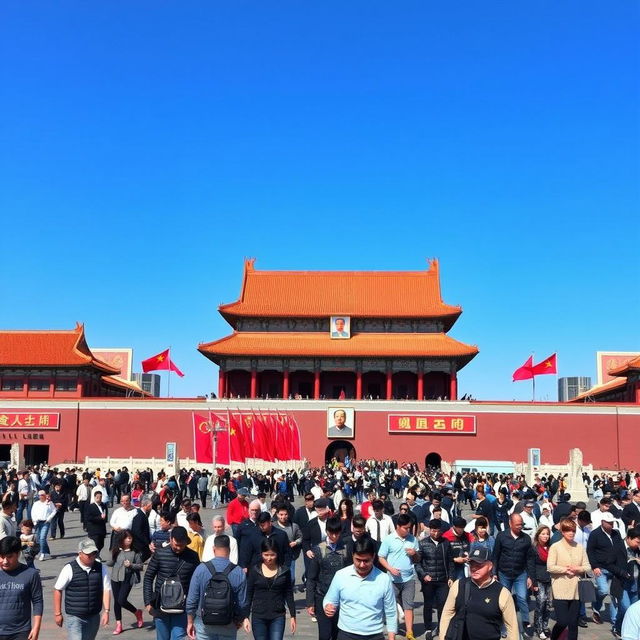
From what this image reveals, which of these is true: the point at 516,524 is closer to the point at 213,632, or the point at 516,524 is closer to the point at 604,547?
the point at 604,547

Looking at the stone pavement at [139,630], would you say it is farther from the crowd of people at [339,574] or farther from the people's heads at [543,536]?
the people's heads at [543,536]

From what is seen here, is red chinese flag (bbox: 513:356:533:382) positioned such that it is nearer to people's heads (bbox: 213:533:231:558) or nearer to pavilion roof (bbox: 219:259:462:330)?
pavilion roof (bbox: 219:259:462:330)

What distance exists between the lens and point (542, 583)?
8.80 meters

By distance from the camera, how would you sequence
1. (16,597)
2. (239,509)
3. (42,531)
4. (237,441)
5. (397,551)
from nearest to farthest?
1. (16,597)
2. (397,551)
3. (239,509)
4. (42,531)
5. (237,441)

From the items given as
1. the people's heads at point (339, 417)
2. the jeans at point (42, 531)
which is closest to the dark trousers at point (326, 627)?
the jeans at point (42, 531)

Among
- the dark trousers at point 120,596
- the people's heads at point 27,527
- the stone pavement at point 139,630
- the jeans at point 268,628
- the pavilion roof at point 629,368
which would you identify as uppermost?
the pavilion roof at point 629,368

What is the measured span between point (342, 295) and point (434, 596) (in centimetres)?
4037

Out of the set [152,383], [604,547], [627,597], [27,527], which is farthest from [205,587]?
[152,383]

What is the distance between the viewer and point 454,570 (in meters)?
8.42

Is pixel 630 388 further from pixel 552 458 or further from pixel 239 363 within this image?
pixel 239 363

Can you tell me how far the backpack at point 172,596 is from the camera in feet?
21.6

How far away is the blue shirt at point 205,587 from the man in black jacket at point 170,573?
2.60 ft

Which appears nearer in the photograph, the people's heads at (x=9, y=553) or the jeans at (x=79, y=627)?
the people's heads at (x=9, y=553)

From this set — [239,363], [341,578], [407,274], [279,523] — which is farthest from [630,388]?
[341,578]
